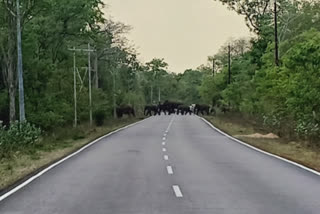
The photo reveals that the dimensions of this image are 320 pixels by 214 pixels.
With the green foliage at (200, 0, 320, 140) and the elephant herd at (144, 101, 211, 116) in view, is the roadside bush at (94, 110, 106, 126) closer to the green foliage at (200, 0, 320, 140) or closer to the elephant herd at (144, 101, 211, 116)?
the green foliage at (200, 0, 320, 140)

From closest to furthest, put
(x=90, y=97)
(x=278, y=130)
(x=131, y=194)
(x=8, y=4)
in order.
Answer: (x=131, y=194)
(x=8, y=4)
(x=278, y=130)
(x=90, y=97)

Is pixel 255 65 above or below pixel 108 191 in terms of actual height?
above

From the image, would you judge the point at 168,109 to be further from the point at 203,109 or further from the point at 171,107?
the point at 203,109

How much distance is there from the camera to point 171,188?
1485 centimetres

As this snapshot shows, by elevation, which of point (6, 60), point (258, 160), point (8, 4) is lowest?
point (258, 160)

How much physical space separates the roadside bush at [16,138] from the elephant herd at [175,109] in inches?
3383

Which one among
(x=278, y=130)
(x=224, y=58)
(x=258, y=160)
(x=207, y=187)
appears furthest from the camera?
(x=224, y=58)

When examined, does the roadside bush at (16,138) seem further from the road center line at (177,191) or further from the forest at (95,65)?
the road center line at (177,191)

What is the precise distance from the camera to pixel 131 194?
1380cm

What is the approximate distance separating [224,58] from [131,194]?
120064 millimetres

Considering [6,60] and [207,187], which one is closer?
[207,187]

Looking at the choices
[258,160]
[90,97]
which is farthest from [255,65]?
[258,160]

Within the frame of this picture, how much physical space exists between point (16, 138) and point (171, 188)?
611 inches

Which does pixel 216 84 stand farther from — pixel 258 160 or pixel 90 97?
pixel 258 160
